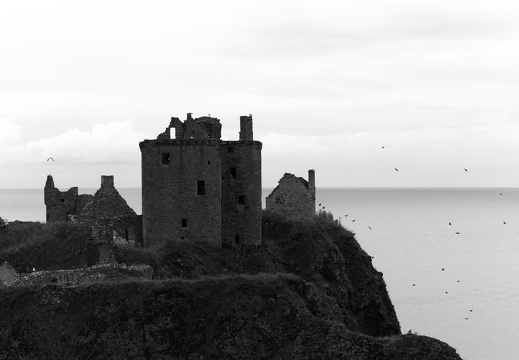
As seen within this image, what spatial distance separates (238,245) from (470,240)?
117017 millimetres

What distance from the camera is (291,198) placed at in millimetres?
59188

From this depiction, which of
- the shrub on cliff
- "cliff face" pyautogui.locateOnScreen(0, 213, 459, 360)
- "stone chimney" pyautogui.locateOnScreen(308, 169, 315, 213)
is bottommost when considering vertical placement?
"cliff face" pyautogui.locateOnScreen(0, 213, 459, 360)

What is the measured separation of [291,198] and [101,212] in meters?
17.8

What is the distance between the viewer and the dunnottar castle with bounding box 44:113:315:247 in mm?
43719

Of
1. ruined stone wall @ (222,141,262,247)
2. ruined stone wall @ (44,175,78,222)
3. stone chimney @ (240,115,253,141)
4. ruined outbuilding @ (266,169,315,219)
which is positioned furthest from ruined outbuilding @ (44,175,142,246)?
ruined outbuilding @ (266,169,315,219)

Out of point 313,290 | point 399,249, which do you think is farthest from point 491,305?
point 313,290

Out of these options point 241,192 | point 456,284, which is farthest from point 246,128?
point 456,284

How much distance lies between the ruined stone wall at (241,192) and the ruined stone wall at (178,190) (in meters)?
2.86

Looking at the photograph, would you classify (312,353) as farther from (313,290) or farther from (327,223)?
(327,223)

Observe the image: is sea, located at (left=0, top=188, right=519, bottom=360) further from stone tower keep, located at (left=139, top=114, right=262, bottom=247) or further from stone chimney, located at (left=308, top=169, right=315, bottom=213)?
stone tower keep, located at (left=139, top=114, right=262, bottom=247)

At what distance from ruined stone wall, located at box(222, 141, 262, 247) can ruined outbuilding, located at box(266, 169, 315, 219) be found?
1114cm

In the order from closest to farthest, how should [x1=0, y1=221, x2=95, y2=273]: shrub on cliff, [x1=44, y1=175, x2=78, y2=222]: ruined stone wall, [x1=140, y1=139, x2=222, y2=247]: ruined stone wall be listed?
[x1=0, y1=221, x2=95, y2=273]: shrub on cliff < [x1=140, y1=139, x2=222, y2=247]: ruined stone wall < [x1=44, y1=175, x2=78, y2=222]: ruined stone wall

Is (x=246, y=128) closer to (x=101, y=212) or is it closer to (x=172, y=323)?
(x=101, y=212)

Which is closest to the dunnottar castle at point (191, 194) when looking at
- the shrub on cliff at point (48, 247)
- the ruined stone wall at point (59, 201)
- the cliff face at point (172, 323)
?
the shrub on cliff at point (48, 247)
